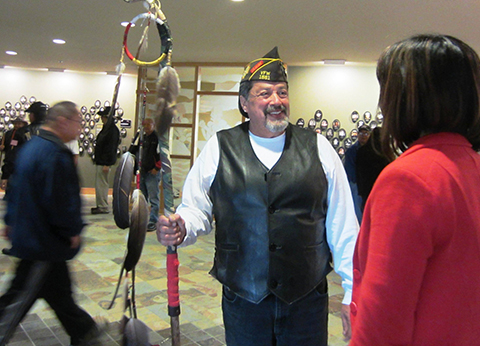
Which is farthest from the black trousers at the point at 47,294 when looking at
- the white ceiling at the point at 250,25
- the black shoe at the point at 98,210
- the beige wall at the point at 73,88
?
the beige wall at the point at 73,88

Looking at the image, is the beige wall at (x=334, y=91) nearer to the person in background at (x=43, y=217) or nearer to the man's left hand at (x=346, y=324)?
the person in background at (x=43, y=217)

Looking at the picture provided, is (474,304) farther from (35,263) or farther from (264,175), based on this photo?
(35,263)

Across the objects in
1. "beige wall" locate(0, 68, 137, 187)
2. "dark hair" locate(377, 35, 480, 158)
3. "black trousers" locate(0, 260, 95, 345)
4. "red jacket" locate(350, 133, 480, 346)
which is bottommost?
"black trousers" locate(0, 260, 95, 345)

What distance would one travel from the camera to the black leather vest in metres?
1.50

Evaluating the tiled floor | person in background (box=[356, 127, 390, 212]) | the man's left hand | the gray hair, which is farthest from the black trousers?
person in background (box=[356, 127, 390, 212])

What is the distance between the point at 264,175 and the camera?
1.57 metres

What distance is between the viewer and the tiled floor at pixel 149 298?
9.40 feet

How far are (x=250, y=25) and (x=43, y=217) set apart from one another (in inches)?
167

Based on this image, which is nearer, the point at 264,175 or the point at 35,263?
the point at 264,175

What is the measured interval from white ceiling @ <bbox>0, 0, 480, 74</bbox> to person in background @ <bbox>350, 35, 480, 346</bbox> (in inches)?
140

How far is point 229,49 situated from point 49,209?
5.29m

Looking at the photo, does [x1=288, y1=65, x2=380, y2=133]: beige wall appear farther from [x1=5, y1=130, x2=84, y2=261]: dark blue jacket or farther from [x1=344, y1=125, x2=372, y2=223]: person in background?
[x1=5, y1=130, x2=84, y2=261]: dark blue jacket

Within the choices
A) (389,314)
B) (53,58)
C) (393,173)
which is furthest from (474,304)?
(53,58)

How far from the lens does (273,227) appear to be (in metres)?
1.51
